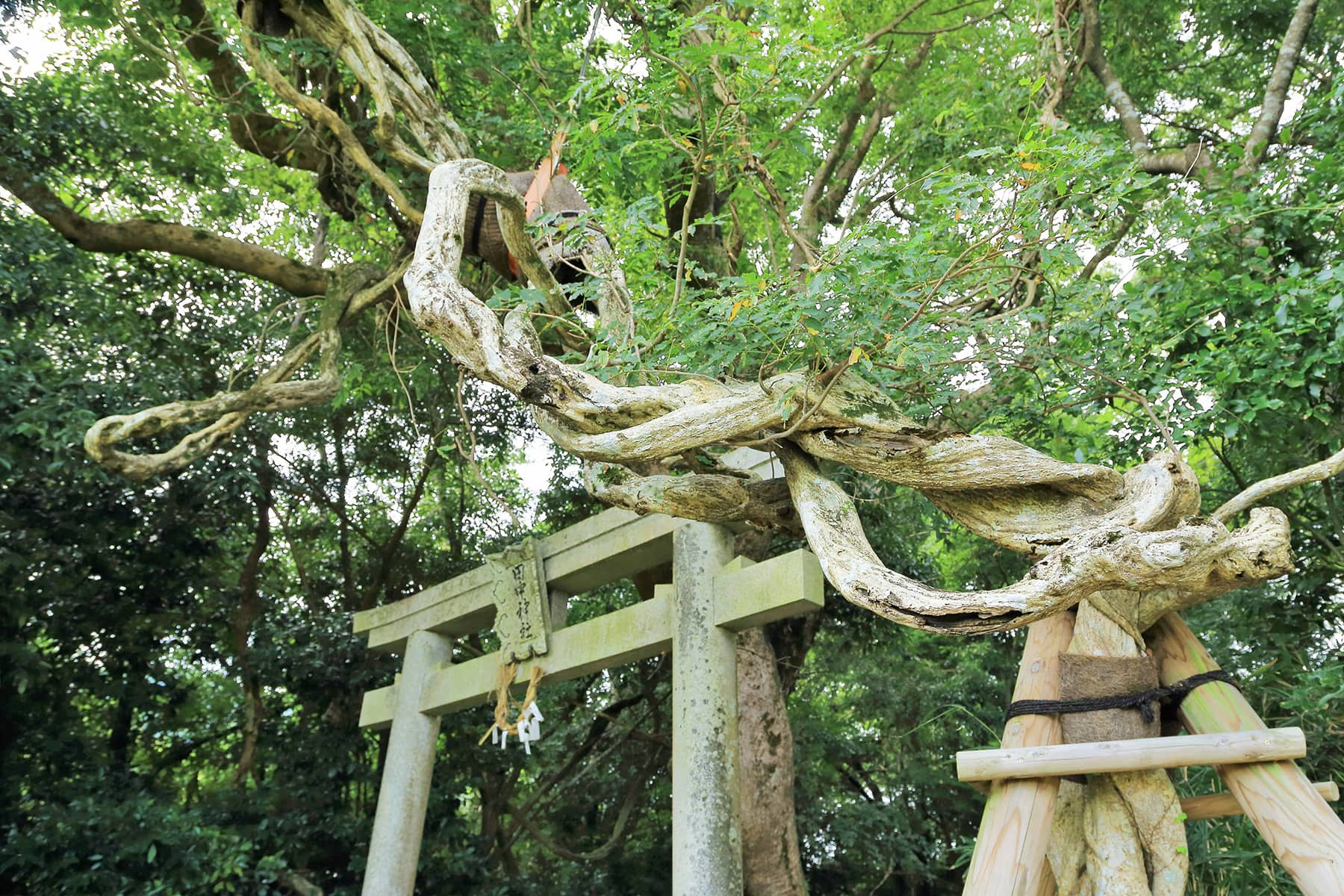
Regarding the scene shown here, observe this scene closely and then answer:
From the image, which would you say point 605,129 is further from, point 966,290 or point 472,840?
point 472,840

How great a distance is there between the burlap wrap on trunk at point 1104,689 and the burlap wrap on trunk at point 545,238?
2.22m

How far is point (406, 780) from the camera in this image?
5.82m

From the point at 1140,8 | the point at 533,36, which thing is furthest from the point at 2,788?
the point at 1140,8

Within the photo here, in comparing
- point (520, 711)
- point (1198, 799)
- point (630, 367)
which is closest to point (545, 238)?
point (630, 367)

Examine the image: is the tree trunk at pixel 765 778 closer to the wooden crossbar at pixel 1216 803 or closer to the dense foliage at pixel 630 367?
the dense foliage at pixel 630 367

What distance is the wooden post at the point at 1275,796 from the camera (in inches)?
97.2

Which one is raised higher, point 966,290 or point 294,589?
point 294,589

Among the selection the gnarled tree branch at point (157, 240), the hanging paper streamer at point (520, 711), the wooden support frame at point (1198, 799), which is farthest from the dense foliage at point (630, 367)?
the hanging paper streamer at point (520, 711)

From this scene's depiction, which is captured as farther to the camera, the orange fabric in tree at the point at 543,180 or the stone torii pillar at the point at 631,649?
the stone torii pillar at the point at 631,649

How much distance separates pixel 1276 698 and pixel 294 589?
8.43 meters

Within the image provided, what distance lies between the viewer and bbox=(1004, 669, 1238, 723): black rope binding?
2.78 metres

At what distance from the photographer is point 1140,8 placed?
6941 millimetres

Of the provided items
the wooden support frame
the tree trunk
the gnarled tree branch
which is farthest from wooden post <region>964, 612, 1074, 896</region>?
the gnarled tree branch

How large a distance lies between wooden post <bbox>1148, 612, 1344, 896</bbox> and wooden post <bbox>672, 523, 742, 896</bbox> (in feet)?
6.20
